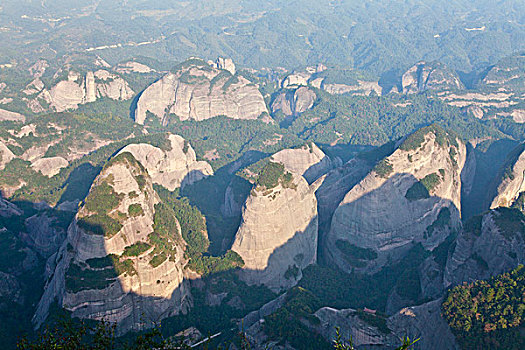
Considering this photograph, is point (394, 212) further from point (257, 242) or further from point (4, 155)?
point (4, 155)

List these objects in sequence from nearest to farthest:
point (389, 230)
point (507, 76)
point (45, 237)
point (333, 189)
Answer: point (389, 230), point (45, 237), point (333, 189), point (507, 76)

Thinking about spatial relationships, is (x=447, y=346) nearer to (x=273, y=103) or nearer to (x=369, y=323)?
(x=369, y=323)

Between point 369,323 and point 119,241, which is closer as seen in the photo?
point 369,323

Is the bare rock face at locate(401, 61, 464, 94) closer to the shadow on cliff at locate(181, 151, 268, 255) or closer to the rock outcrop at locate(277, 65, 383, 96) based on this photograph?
the rock outcrop at locate(277, 65, 383, 96)

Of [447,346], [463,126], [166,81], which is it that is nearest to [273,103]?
[166,81]

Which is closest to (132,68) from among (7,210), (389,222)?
(7,210)

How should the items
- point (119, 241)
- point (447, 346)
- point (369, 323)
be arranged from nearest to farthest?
point (447, 346) → point (369, 323) → point (119, 241)

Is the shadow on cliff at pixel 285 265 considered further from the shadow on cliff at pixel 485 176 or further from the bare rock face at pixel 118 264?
the shadow on cliff at pixel 485 176
